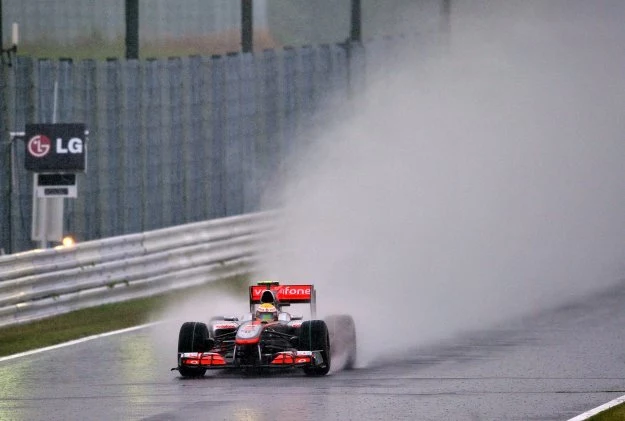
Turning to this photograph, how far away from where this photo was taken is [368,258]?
27.8 meters

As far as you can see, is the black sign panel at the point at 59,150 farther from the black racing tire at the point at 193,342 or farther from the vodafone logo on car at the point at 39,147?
the black racing tire at the point at 193,342

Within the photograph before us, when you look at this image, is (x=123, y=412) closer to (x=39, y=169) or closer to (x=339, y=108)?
(x=39, y=169)

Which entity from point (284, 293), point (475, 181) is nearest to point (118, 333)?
point (284, 293)

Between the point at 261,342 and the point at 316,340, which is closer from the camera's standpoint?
the point at 316,340

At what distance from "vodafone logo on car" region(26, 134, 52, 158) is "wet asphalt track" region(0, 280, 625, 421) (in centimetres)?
455

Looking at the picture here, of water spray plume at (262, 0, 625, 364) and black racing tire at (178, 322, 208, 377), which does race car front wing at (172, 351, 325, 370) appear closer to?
black racing tire at (178, 322, 208, 377)

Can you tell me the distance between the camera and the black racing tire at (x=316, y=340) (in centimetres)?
1569

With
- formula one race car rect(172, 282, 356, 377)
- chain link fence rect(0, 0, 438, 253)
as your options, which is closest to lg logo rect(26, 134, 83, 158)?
chain link fence rect(0, 0, 438, 253)

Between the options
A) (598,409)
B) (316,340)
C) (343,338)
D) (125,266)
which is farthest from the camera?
(125,266)

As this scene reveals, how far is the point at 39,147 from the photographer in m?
23.8

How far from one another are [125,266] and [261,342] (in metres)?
8.48

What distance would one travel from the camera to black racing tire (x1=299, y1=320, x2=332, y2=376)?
15.7m

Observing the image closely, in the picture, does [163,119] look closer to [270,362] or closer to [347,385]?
[270,362]

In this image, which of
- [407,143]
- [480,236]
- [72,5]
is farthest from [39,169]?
[407,143]
